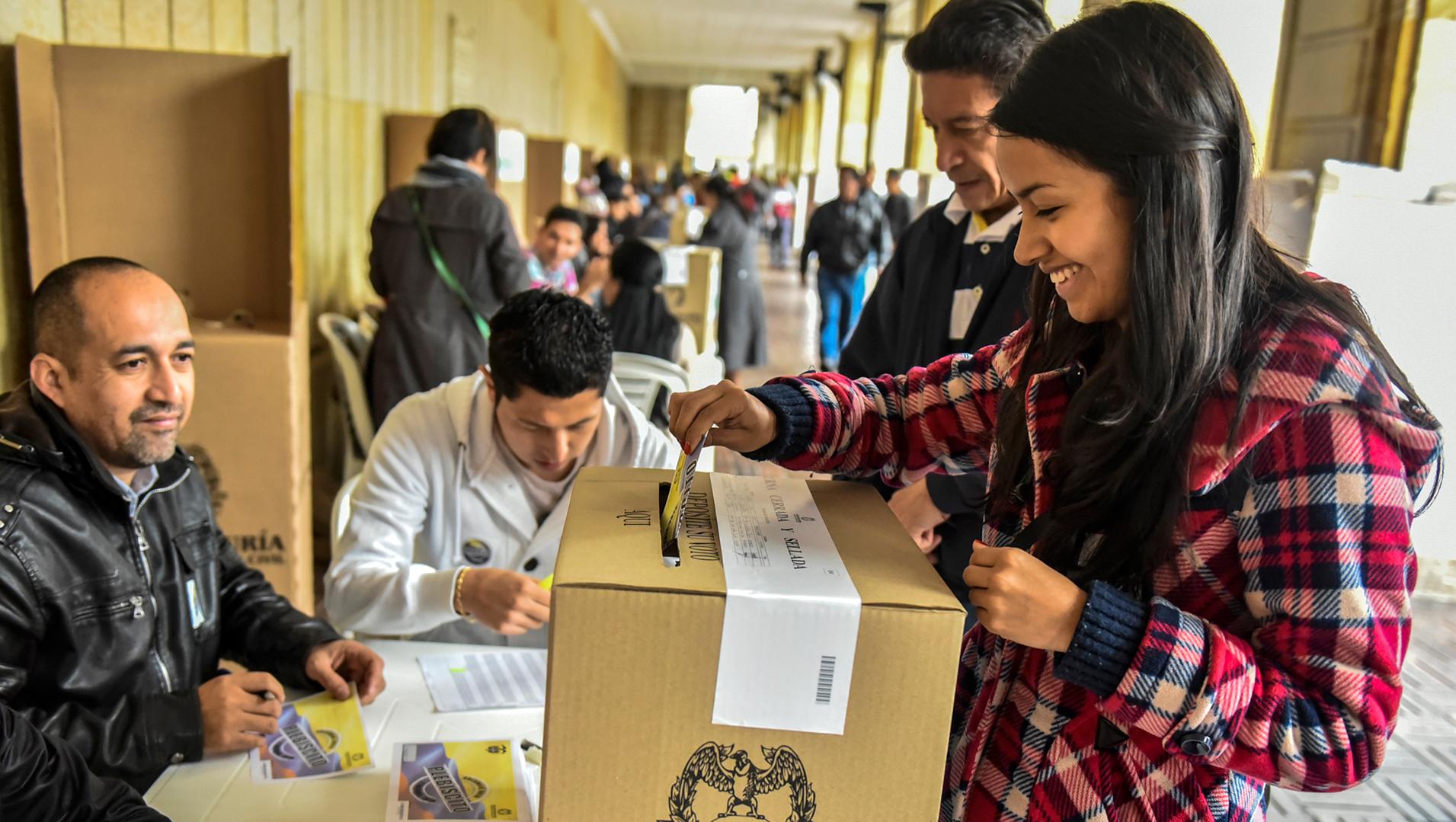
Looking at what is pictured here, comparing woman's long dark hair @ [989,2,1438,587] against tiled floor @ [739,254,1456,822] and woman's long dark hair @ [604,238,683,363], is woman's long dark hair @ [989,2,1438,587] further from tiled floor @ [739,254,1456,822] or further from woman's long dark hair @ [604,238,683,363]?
woman's long dark hair @ [604,238,683,363]

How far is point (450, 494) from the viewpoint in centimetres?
189

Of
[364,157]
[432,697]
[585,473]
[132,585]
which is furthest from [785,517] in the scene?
[364,157]

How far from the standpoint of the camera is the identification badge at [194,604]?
61.4 inches

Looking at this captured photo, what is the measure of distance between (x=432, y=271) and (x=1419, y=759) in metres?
3.18

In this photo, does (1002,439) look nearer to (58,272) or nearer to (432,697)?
(432,697)

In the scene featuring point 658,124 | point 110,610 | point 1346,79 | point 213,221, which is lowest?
point 110,610

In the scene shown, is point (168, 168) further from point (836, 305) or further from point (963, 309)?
point (836, 305)

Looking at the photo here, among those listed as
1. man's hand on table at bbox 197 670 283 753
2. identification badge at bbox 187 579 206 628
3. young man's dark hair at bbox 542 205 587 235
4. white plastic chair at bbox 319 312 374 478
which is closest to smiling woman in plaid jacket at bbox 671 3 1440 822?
man's hand on table at bbox 197 670 283 753

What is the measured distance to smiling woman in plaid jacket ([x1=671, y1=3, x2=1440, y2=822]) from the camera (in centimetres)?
77

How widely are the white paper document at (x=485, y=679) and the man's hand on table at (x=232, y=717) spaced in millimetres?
213

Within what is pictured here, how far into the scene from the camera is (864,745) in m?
0.77

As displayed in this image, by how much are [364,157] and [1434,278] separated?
4.17 meters

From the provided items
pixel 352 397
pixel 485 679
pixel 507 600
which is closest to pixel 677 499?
pixel 507 600

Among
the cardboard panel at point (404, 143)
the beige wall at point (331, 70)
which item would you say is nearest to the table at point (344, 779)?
the beige wall at point (331, 70)
